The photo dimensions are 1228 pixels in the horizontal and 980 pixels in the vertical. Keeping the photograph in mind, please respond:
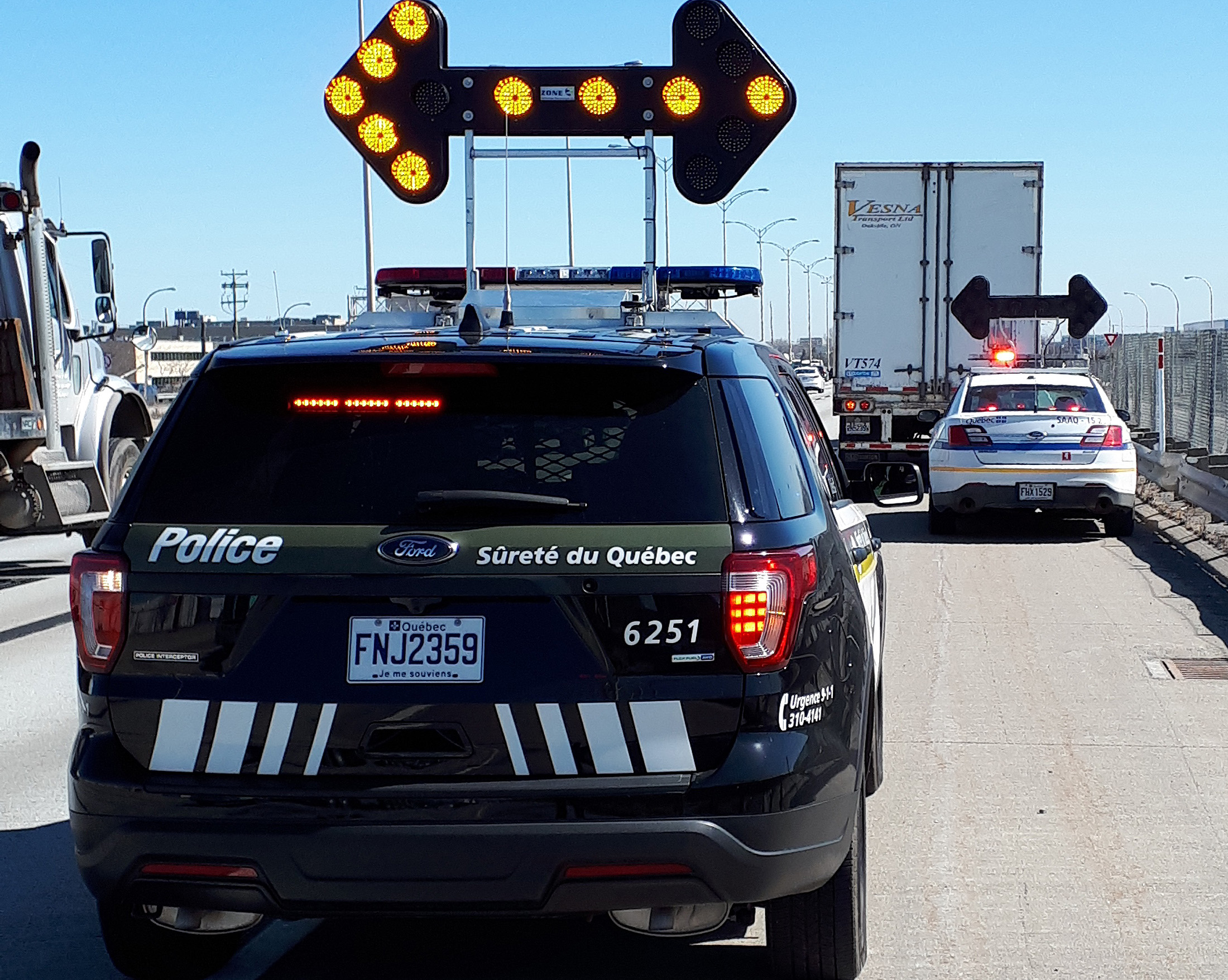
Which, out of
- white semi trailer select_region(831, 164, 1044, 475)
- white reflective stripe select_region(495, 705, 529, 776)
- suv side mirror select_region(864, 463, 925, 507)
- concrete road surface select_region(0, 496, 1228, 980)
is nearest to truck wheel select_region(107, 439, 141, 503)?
concrete road surface select_region(0, 496, 1228, 980)

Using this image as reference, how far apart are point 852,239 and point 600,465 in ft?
59.4

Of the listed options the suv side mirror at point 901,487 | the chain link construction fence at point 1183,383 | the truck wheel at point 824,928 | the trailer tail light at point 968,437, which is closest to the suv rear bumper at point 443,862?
the truck wheel at point 824,928

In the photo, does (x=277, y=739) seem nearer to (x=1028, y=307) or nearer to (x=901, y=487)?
(x=901, y=487)

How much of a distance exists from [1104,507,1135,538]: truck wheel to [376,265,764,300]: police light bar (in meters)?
7.37

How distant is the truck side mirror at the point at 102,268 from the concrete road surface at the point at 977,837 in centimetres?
319

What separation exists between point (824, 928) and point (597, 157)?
4.76m

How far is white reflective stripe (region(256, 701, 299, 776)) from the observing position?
389 centimetres

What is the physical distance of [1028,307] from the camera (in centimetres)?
2059

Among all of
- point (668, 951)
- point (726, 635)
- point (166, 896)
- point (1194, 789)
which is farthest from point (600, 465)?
point (1194, 789)

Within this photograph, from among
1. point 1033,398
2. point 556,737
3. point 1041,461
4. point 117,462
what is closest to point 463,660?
point 556,737

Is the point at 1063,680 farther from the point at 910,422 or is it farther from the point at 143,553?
the point at 910,422

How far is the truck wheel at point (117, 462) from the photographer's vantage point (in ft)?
47.0

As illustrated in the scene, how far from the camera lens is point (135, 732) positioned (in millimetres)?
3988

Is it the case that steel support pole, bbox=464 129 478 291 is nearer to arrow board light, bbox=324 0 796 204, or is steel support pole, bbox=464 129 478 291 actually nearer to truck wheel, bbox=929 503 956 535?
arrow board light, bbox=324 0 796 204
